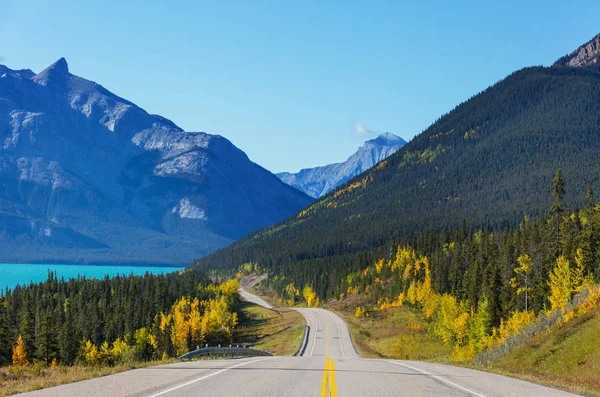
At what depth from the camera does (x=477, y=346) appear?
296ft

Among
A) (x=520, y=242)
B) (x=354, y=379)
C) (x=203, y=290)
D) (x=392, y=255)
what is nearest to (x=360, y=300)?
(x=392, y=255)

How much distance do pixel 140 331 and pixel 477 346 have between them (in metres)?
69.5

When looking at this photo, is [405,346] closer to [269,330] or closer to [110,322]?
[269,330]

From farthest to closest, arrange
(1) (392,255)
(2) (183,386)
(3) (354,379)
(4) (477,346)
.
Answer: (1) (392,255), (4) (477,346), (3) (354,379), (2) (183,386)

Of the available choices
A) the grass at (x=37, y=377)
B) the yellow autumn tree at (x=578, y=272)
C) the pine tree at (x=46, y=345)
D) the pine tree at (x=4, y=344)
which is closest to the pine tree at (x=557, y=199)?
the yellow autumn tree at (x=578, y=272)

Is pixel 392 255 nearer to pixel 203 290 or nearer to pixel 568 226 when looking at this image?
pixel 203 290

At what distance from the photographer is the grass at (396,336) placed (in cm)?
9647

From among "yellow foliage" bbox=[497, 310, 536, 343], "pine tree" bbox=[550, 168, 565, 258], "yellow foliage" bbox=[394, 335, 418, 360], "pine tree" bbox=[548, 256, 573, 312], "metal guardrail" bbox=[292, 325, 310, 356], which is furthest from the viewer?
"yellow foliage" bbox=[394, 335, 418, 360]

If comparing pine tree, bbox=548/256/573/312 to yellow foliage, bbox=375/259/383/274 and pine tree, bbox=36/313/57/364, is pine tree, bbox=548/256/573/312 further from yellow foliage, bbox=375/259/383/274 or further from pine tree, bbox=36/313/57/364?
yellow foliage, bbox=375/259/383/274

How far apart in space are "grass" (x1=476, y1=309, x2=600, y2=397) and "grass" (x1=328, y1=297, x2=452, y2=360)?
33.5 meters

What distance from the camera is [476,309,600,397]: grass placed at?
35.9 meters

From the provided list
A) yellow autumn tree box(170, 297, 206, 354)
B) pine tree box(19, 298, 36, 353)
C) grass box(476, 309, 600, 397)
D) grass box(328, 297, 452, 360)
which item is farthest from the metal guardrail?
pine tree box(19, 298, 36, 353)

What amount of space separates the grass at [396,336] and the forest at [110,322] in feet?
103

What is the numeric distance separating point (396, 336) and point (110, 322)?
204 ft
